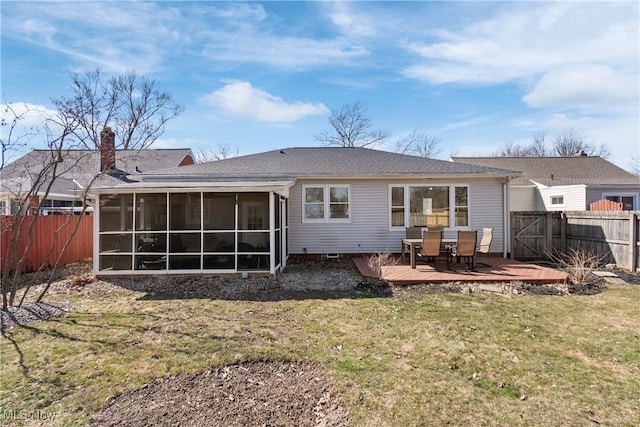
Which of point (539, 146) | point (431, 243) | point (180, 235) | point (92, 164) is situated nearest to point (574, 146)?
point (539, 146)

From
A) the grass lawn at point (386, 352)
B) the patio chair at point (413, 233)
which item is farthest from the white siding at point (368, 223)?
the grass lawn at point (386, 352)

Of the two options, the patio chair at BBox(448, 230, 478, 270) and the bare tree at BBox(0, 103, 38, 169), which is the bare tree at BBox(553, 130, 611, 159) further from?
the bare tree at BBox(0, 103, 38, 169)

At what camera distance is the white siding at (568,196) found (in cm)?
1733

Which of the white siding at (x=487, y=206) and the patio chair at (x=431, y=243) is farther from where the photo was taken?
the white siding at (x=487, y=206)

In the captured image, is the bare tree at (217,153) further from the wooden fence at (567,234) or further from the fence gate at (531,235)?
the wooden fence at (567,234)

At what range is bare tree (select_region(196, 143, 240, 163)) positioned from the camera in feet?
119

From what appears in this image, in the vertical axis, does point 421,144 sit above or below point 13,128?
above

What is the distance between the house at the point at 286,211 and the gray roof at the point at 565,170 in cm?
1021

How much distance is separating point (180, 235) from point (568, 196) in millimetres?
18859

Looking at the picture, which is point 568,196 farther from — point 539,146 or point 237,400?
point 539,146

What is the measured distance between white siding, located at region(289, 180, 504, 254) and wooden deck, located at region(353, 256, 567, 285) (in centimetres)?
140

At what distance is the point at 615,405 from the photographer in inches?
122

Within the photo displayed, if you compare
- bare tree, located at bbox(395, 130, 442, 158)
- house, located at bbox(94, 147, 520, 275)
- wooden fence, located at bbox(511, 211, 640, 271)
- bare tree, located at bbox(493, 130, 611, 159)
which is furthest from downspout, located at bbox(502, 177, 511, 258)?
bare tree, located at bbox(493, 130, 611, 159)

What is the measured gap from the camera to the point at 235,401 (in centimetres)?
325
